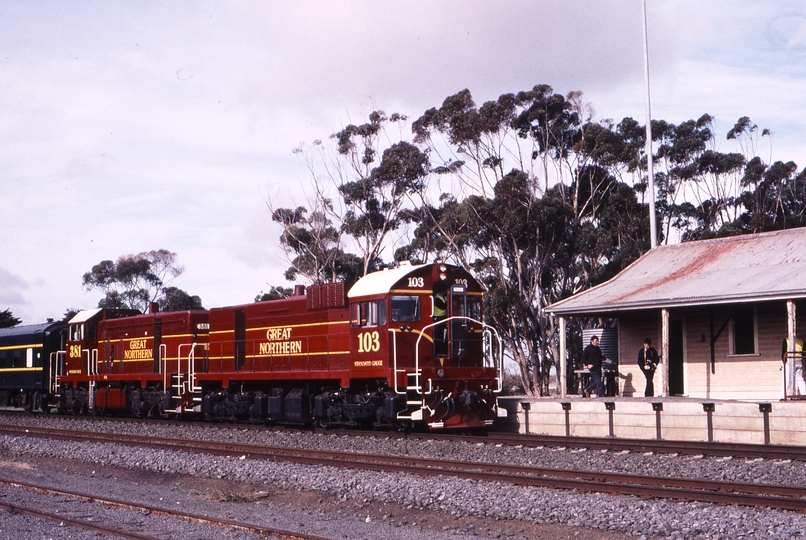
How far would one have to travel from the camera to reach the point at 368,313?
60.2 feet

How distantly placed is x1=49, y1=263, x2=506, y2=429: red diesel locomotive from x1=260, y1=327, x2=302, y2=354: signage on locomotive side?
0.08ft

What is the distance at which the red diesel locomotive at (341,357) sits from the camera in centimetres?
1770

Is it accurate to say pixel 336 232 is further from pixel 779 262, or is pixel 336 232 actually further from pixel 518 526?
pixel 518 526

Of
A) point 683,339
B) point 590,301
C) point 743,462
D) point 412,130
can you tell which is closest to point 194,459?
point 743,462

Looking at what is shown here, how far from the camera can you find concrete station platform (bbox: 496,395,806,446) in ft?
51.9

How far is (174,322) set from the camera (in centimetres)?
2448

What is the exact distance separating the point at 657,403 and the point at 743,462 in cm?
447

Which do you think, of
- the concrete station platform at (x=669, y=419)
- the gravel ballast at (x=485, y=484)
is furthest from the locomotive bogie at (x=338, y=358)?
the concrete station platform at (x=669, y=419)

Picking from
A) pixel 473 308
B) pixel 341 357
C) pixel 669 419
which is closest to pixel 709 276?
pixel 669 419

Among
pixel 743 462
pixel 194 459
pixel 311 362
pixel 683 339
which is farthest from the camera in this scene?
pixel 683 339

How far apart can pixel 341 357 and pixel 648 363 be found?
28.2 feet

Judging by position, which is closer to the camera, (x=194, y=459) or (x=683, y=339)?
(x=194, y=459)

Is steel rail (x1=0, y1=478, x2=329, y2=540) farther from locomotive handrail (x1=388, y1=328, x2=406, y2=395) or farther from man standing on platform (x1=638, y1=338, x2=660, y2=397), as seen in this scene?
man standing on platform (x1=638, y1=338, x2=660, y2=397)

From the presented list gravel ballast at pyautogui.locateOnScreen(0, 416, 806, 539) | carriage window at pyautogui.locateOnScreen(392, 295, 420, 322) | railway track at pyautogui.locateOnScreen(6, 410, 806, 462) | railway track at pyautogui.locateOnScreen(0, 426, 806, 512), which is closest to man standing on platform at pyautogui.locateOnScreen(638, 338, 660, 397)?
railway track at pyautogui.locateOnScreen(6, 410, 806, 462)
